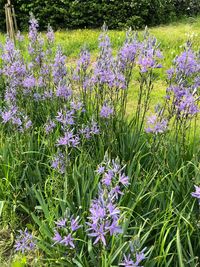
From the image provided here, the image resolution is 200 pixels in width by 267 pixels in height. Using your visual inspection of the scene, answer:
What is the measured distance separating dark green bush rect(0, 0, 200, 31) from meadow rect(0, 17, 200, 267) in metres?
6.00

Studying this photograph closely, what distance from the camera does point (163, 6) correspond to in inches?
428

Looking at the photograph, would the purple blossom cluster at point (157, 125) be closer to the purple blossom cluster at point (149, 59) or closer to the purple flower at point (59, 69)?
the purple blossom cluster at point (149, 59)

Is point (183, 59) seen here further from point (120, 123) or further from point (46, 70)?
point (46, 70)

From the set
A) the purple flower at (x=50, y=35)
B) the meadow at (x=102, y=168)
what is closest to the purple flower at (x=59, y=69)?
the meadow at (x=102, y=168)

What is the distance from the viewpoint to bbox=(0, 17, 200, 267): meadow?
265 centimetres

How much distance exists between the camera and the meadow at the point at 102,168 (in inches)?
104

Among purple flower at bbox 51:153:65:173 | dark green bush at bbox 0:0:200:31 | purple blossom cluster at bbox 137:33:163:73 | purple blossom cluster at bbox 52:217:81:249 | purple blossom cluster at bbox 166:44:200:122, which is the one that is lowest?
dark green bush at bbox 0:0:200:31

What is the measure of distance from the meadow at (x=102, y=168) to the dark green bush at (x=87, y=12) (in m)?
6.00

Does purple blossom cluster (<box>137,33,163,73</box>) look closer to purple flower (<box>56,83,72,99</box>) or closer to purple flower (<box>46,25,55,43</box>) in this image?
purple flower (<box>56,83,72,99</box>)

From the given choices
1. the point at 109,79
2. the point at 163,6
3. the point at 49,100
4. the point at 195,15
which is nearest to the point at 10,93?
the point at 49,100

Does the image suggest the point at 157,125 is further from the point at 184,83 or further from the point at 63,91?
the point at 63,91

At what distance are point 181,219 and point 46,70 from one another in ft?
7.16

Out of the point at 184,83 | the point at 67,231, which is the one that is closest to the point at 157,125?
the point at 184,83

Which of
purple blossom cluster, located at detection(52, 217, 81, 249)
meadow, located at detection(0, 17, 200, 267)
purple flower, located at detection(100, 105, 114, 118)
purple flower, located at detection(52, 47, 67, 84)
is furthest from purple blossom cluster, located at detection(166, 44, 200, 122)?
purple blossom cluster, located at detection(52, 217, 81, 249)
